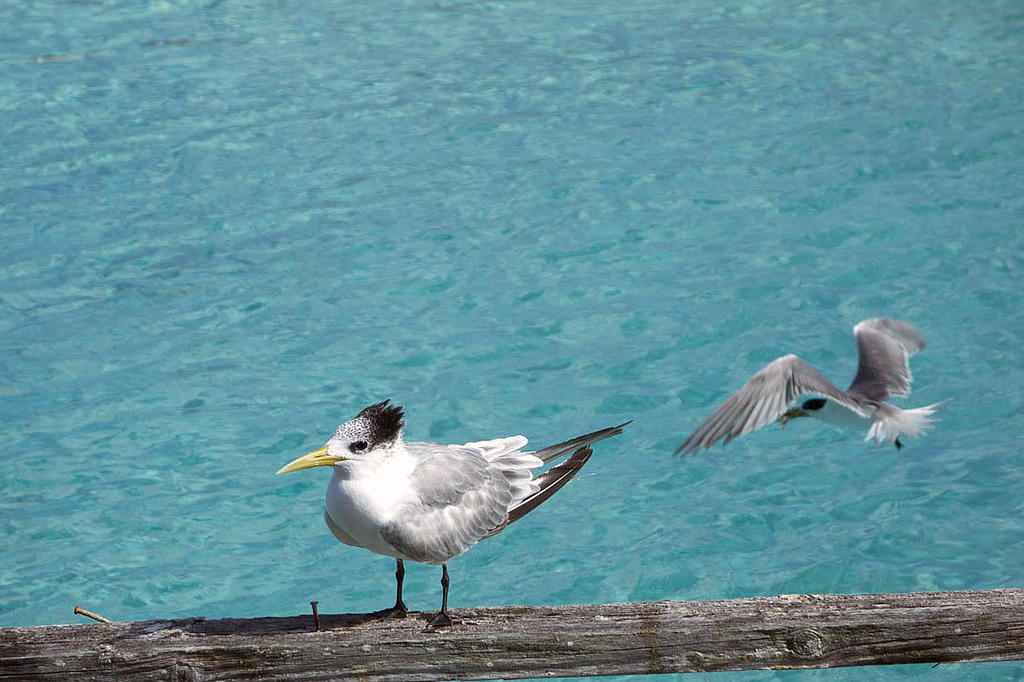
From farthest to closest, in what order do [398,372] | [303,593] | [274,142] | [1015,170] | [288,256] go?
1. [274,142]
2. [1015,170]
3. [288,256]
4. [398,372]
5. [303,593]

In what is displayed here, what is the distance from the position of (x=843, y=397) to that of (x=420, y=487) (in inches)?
82.1

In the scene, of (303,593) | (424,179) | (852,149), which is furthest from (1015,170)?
(303,593)

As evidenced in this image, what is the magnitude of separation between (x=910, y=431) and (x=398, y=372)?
372 centimetres

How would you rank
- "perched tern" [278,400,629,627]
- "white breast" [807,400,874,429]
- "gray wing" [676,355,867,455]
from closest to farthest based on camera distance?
"perched tern" [278,400,629,627] < "gray wing" [676,355,867,455] < "white breast" [807,400,874,429]

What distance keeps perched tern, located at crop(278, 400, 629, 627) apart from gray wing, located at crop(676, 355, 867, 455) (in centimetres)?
86

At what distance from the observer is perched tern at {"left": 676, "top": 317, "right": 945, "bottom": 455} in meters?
4.18

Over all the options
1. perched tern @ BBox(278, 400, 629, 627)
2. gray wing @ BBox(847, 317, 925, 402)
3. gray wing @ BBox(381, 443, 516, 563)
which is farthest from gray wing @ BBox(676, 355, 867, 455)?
gray wing @ BBox(381, 443, 516, 563)

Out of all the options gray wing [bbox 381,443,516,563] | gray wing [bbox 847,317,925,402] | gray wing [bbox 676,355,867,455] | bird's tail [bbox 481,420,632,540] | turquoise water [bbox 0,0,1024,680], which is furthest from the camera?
turquoise water [bbox 0,0,1024,680]

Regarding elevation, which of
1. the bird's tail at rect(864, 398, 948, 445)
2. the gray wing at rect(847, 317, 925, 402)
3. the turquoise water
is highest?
the gray wing at rect(847, 317, 925, 402)

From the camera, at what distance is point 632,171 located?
33.6 feet

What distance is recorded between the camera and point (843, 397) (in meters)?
4.54

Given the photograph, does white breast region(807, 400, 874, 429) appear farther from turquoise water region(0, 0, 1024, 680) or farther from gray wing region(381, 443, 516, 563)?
gray wing region(381, 443, 516, 563)

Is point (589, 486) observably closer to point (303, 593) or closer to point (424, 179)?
point (303, 593)

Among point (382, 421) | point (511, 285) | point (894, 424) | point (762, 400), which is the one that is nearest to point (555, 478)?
point (382, 421)
